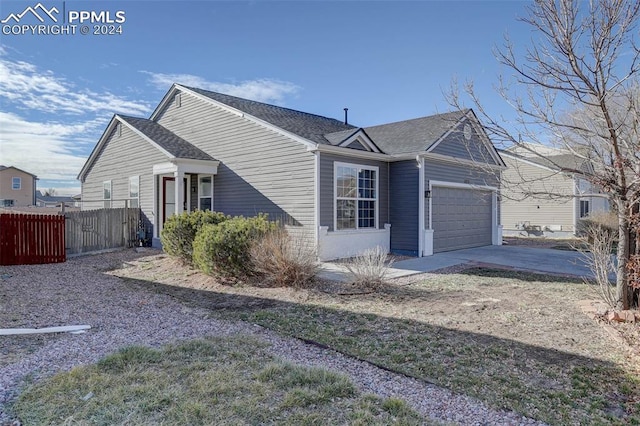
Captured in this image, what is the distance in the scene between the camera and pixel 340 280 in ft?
28.9

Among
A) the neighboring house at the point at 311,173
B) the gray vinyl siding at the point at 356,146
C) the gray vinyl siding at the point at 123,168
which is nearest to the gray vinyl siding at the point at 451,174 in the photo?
the neighboring house at the point at 311,173

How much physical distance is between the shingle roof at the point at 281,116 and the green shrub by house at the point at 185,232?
3.70 metres

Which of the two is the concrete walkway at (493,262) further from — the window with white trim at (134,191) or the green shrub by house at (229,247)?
the window with white trim at (134,191)

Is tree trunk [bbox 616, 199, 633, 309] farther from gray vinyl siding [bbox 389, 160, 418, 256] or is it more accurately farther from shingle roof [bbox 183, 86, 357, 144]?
shingle roof [bbox 183, 86, 357, 144]

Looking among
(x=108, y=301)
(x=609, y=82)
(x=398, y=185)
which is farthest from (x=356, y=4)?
(x=108, y=301)

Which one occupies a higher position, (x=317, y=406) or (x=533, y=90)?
(x=533, y=90)

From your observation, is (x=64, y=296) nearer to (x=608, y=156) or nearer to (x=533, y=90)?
(x=533, y=90)

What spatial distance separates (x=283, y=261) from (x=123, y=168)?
1142 centimetres

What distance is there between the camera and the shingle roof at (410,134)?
13273mm

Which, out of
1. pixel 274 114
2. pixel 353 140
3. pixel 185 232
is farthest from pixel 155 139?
pixel 353 140

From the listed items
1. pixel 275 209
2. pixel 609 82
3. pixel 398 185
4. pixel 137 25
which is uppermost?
pixel 137 25

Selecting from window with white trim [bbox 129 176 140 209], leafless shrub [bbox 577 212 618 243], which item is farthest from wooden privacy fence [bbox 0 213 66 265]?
leafless shrub [bbox 577 212 618 243]

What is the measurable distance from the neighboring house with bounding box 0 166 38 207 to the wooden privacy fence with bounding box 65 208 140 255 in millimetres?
37698

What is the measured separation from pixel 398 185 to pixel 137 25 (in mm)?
9126
